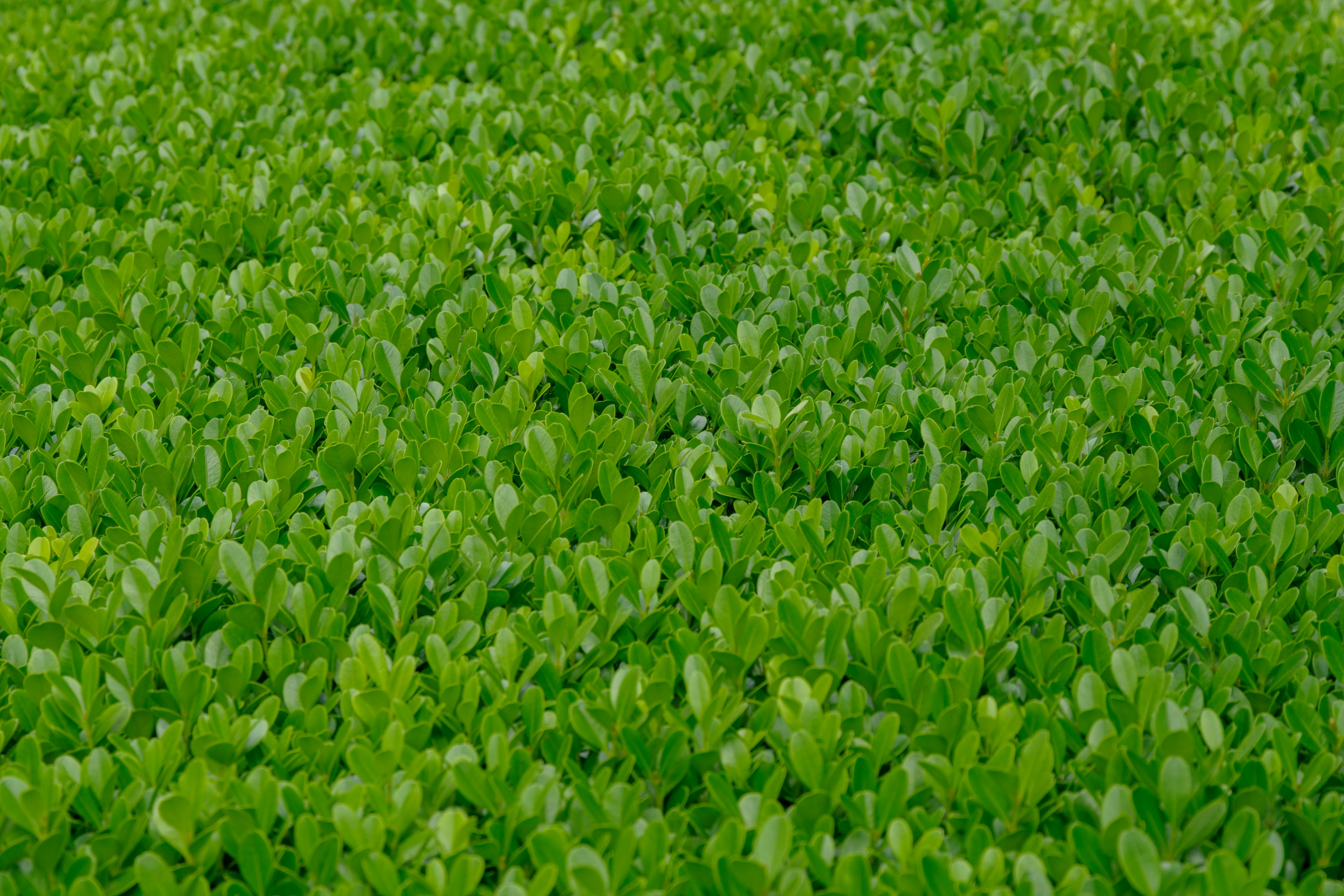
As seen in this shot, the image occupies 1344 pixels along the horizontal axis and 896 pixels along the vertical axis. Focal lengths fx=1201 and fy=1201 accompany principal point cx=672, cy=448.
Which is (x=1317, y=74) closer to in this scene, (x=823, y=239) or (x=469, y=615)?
(x=823, y=239)

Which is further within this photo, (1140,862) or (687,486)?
(687,486)

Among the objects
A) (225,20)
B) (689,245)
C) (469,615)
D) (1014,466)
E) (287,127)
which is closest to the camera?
(469,615)

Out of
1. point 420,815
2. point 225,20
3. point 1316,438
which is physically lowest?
point 420,815

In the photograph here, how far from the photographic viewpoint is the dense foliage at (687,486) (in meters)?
1.97

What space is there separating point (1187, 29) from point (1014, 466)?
11.7ft

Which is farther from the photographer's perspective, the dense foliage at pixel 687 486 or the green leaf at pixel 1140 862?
the dense foliage at pixel 687 486

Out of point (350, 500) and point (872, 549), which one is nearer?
point (872, 549)

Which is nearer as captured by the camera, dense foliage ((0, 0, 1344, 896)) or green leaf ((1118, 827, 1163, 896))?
green leaf ((1118, 827, 1163, 896))

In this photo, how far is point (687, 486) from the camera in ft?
8.96

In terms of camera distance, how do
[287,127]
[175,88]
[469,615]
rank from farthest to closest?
[175,88] < [287,127] < [469,615]

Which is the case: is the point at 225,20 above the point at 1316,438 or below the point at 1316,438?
above

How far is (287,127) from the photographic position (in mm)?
4801

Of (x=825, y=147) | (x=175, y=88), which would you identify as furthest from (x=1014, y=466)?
(x=175, y=88)

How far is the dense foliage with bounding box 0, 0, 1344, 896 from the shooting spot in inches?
77.5
